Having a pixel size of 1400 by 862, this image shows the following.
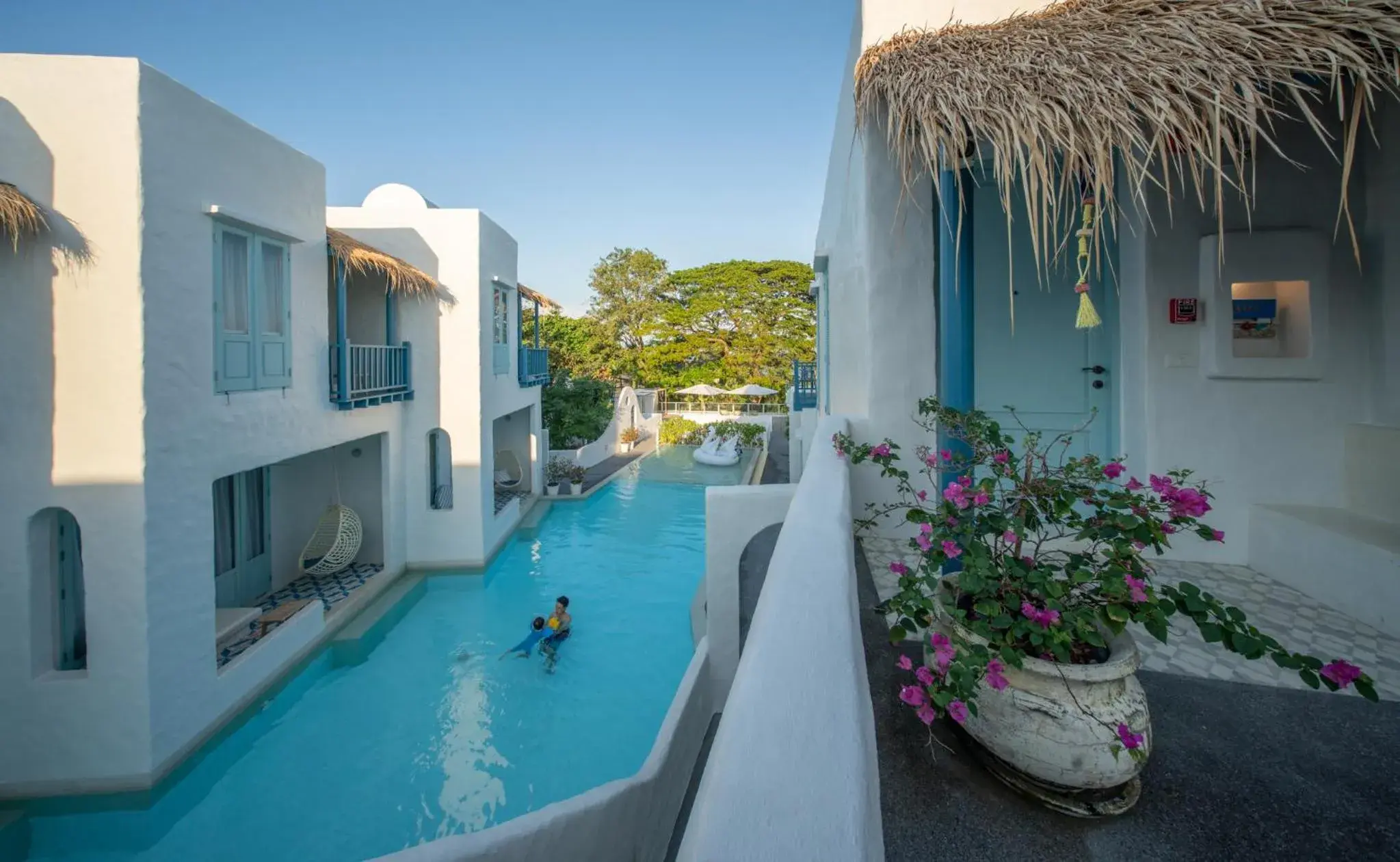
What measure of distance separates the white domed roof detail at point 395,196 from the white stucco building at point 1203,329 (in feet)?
28.9

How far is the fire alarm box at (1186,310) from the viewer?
153 inches

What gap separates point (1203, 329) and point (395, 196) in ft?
38.3

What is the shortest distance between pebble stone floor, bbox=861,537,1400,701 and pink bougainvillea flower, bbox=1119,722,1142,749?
1377 mm

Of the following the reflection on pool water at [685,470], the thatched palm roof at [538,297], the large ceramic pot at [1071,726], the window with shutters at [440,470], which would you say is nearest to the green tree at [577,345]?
the reflection on pool water at [685,470]

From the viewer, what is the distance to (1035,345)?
15.7ft

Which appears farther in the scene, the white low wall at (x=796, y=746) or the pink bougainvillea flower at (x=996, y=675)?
the pink bougainvillea flower at (x=996, y=675)

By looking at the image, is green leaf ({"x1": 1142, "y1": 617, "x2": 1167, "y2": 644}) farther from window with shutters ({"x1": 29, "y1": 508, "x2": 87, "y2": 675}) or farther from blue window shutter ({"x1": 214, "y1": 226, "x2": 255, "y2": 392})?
blue window shutter ({"x1": 214, "y1": 226, "x2": 255, "y2": 392})

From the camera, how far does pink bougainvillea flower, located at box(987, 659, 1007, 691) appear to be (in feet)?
5.24

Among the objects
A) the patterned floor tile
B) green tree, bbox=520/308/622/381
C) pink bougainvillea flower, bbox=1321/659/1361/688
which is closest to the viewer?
pink bougainvillea flower, bbox=1321/659/1361/688

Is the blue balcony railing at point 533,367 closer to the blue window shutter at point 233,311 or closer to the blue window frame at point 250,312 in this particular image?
the blue window frame at point 250,312

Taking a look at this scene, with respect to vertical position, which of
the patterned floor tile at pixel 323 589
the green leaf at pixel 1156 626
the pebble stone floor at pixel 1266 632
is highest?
the green leaf at pixel 1156 626

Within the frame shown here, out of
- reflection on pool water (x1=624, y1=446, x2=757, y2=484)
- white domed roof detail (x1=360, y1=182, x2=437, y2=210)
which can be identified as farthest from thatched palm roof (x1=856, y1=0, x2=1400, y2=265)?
reflection on pool water (x1=624, y1=446, x2=757, y2=484)

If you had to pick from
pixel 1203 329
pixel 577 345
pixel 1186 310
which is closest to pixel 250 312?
pixel 1186 310

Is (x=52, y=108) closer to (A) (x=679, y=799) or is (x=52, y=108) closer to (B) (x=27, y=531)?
(B) (x=27, y=531)
